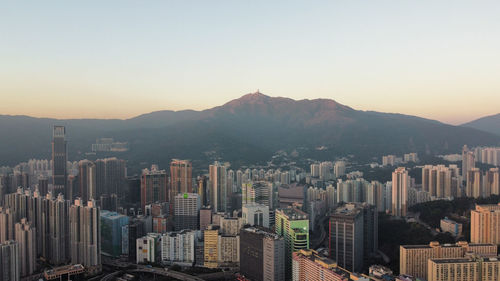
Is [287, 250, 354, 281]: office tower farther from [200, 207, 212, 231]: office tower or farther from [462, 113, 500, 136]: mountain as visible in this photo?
[462, 113, 500, 136]: mountain

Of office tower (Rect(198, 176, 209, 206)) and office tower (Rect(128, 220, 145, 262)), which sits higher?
office tower (Rect(198, 176, 209, 206))

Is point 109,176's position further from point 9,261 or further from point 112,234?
point 9,261

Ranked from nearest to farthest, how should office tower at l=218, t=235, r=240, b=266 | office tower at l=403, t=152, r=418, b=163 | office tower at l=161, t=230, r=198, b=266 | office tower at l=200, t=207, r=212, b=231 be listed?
office tower at l=218, t=235, r=240, b=266
office tower at l=161, t=230, r=198, b=266
office tower at l=200, t=207, r=212, b=231
office tower at l=403, t=152, r=418, b=163

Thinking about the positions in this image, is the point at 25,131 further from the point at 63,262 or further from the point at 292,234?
the point at 292,234

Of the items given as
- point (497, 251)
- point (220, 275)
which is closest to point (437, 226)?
point (497, 251)

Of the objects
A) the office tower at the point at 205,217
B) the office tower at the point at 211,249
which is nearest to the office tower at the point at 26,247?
the office tower at the point at 211,249

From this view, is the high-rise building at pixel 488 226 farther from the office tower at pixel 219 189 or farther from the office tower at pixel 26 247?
the office tower at pixel 26 247

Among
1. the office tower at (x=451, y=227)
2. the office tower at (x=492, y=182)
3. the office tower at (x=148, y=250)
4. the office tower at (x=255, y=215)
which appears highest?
the office tower at (x=492, y=182)

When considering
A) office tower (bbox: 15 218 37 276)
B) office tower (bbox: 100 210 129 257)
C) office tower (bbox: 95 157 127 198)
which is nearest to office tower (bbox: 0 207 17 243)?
office tower (bbox: 15 218 37 276)
